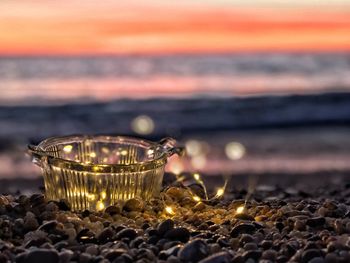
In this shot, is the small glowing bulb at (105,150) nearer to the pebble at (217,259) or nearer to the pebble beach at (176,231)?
the pebble beach at (176,231)

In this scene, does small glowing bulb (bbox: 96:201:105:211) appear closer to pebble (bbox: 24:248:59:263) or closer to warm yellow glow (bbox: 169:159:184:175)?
pebble (bbox: 24:248:59:263)

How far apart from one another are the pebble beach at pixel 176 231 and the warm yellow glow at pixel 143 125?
9958 mm

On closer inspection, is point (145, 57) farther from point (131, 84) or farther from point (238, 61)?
point (131, 84)

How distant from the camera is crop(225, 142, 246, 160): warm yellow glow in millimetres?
10976

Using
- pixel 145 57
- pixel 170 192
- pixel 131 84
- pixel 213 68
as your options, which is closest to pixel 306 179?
pixel 170 192

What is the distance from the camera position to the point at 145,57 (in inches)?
1120

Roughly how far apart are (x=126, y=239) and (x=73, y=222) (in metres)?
0.36

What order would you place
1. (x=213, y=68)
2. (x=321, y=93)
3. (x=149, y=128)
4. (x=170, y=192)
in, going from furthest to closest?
(x=213, y=68), (x=321, y=93), (x=149, y=128), (x=170, y=192)

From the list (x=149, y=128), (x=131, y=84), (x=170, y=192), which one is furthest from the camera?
(x=131, y=84)

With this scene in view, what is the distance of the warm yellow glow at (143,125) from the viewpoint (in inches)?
565

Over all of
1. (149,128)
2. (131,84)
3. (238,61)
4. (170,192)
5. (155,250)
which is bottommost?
(155,250)

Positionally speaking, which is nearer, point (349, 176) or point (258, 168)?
point (349, 176)

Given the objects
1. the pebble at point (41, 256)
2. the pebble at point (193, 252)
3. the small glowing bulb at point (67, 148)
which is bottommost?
the pebble at point (193, 252)

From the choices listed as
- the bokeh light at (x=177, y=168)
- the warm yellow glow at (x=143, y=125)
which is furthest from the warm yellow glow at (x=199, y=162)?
the warm yellow glow at (x=143, y=125)
